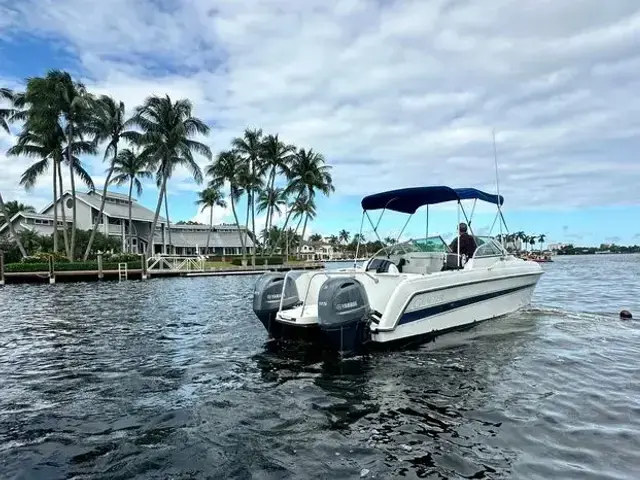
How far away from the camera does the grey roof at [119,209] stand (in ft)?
165

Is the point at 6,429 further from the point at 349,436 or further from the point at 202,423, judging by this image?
the point at 349,436

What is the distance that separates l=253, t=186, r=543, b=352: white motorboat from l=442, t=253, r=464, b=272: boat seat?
0.06ft

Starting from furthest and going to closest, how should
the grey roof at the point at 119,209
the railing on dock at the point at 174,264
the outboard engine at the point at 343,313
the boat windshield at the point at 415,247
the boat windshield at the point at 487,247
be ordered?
1. the grey roof at the point at 119,209
2. the railing on dock at the point at 174,264
3. the boat windshield at the point at 415,247
4. the boat windshield at the point at 487,247
5. the outboard engine at the point at 343,313

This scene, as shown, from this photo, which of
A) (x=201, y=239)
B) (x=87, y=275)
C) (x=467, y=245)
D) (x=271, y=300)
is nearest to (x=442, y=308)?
(x=467, y=245)

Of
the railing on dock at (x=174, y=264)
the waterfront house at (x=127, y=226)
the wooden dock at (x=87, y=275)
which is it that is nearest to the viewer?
the wooden dock at (x=87, y=275)

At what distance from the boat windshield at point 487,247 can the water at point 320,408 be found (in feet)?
5.42

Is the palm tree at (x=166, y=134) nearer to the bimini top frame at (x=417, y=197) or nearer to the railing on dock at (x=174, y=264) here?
the railing on dock at (x=174, y=264)

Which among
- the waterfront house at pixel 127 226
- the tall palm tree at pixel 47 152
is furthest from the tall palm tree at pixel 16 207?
the tall palm tree at pixel 47 152

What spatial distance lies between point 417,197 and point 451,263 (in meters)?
1.96

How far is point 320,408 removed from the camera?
5.01 m

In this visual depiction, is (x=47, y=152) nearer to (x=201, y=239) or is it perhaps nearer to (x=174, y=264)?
(x=174, y=264)

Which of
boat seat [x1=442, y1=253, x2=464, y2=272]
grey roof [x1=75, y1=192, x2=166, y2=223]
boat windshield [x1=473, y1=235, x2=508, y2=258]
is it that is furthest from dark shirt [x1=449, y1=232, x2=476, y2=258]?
grey roof [x1=75, y1=192, x2=166, y2=223]

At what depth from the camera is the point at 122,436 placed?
429cm

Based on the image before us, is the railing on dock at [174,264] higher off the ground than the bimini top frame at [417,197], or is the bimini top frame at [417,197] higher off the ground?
the bimini top frame at [417,197]
